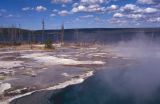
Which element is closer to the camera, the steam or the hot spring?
the hot spring

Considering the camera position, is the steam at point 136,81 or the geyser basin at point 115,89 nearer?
the geyser basin at point 115,89

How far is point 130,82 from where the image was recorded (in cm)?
2405

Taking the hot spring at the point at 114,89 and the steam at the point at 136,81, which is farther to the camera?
the steam at the point at 136,81

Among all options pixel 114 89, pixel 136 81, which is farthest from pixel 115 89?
pixel 136 81

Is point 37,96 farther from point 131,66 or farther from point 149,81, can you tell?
point 131,66

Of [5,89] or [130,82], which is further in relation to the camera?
[130,82]

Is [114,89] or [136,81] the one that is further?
[136,81]

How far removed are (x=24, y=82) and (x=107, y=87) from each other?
610 cm

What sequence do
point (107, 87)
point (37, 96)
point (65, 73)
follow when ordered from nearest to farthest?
point (37, 96) → point (107, 87) → point (65, 73)

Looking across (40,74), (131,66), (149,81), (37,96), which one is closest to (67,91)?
(37,96)

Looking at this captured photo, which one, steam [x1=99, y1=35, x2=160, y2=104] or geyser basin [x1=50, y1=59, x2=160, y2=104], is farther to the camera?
steam [x1=99, y1=35, x2=160, y2=104]

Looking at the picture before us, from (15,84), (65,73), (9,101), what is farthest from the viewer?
(65,73)

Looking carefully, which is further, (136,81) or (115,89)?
(136,81)

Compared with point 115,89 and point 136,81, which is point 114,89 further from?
point 136,81
